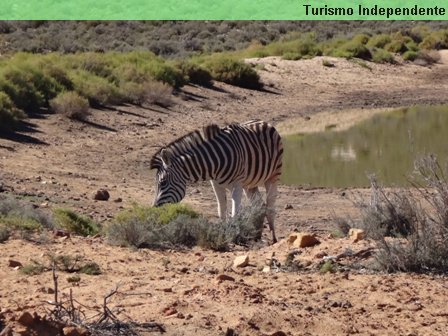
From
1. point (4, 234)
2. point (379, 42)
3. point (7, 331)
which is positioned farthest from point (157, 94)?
point (7, 331)

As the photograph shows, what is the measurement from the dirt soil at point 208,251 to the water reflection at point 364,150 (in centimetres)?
136

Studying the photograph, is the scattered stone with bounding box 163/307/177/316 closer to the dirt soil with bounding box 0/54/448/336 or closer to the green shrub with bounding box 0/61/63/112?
the dirt soil with bounding box 0/54/448/336

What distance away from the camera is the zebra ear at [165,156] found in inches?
617

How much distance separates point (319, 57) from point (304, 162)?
23.2 meters

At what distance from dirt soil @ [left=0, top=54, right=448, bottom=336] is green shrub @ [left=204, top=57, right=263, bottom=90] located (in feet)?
Result: 3.21

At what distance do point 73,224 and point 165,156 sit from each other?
2.13 meters

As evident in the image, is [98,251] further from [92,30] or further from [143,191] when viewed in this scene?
[92,30]

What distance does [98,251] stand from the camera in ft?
37.0

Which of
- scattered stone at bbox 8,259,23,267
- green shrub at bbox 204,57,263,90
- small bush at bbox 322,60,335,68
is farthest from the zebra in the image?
small bush at bbox 322,60,335,68

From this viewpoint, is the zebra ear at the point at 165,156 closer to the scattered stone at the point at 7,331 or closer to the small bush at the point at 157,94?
the scattered stone at the point at 7,331

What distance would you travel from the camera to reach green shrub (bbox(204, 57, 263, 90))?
4075 cm

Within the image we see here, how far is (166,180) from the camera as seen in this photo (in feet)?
51.2
